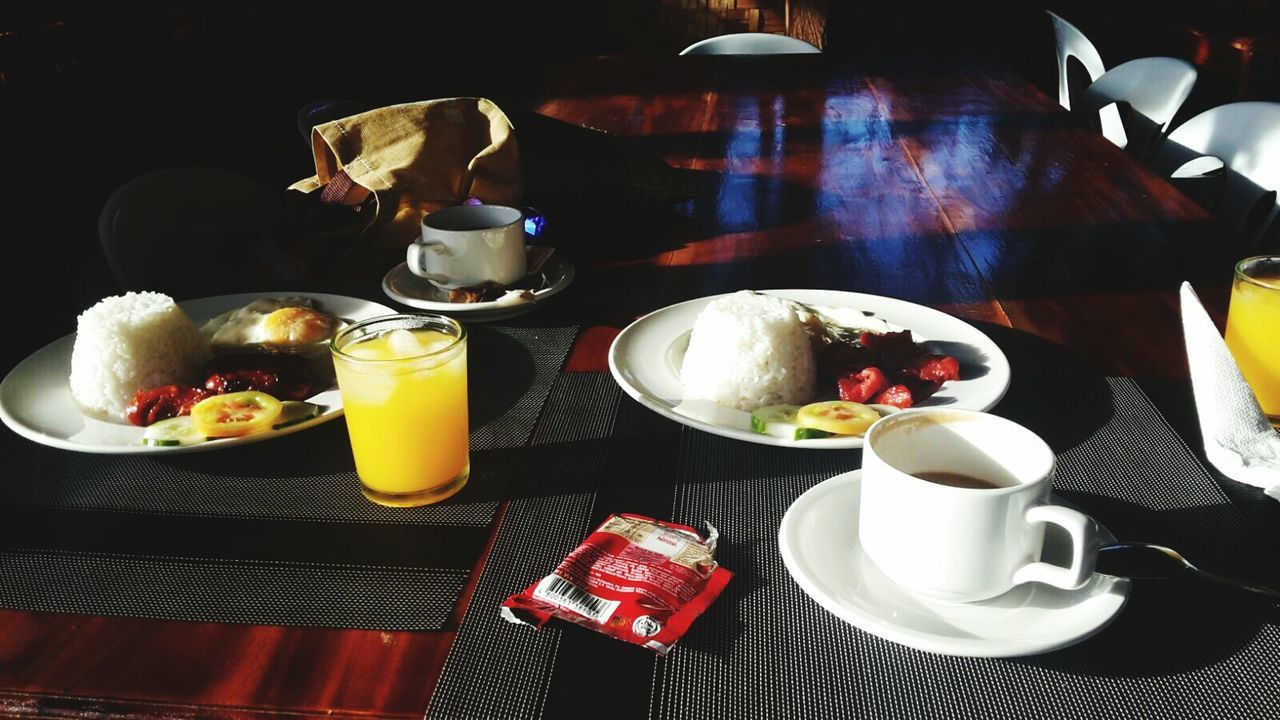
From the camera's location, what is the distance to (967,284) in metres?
1.33

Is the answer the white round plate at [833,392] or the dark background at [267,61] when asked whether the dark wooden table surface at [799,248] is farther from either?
the dark background at [267,61]

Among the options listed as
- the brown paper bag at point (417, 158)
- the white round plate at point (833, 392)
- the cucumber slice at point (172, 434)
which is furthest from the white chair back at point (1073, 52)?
the cucumber slice at point (172, 434)

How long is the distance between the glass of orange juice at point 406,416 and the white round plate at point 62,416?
98mm

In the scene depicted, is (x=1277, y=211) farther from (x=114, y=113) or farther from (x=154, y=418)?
(x=114, y=113)

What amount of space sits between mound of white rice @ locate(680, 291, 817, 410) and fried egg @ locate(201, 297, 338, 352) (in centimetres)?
42

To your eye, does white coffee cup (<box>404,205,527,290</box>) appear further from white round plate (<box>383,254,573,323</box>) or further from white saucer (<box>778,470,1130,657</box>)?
white saucer (<box>778,470,1130,657</box>)

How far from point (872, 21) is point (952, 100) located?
3391mm

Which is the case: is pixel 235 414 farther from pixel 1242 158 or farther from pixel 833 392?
pixel 1242 158

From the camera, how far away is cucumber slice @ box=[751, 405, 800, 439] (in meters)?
0.86

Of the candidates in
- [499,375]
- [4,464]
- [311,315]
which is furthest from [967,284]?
[4,464]

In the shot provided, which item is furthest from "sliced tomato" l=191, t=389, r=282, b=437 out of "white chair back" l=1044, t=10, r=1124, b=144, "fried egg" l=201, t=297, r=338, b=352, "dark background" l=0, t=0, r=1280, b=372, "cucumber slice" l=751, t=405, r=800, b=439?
"white chair back" l=1044, t=10, r=1124, b=144

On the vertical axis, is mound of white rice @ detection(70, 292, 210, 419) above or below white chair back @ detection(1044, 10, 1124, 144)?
above

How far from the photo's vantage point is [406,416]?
0.79 metres

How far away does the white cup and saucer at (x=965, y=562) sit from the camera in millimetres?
593
